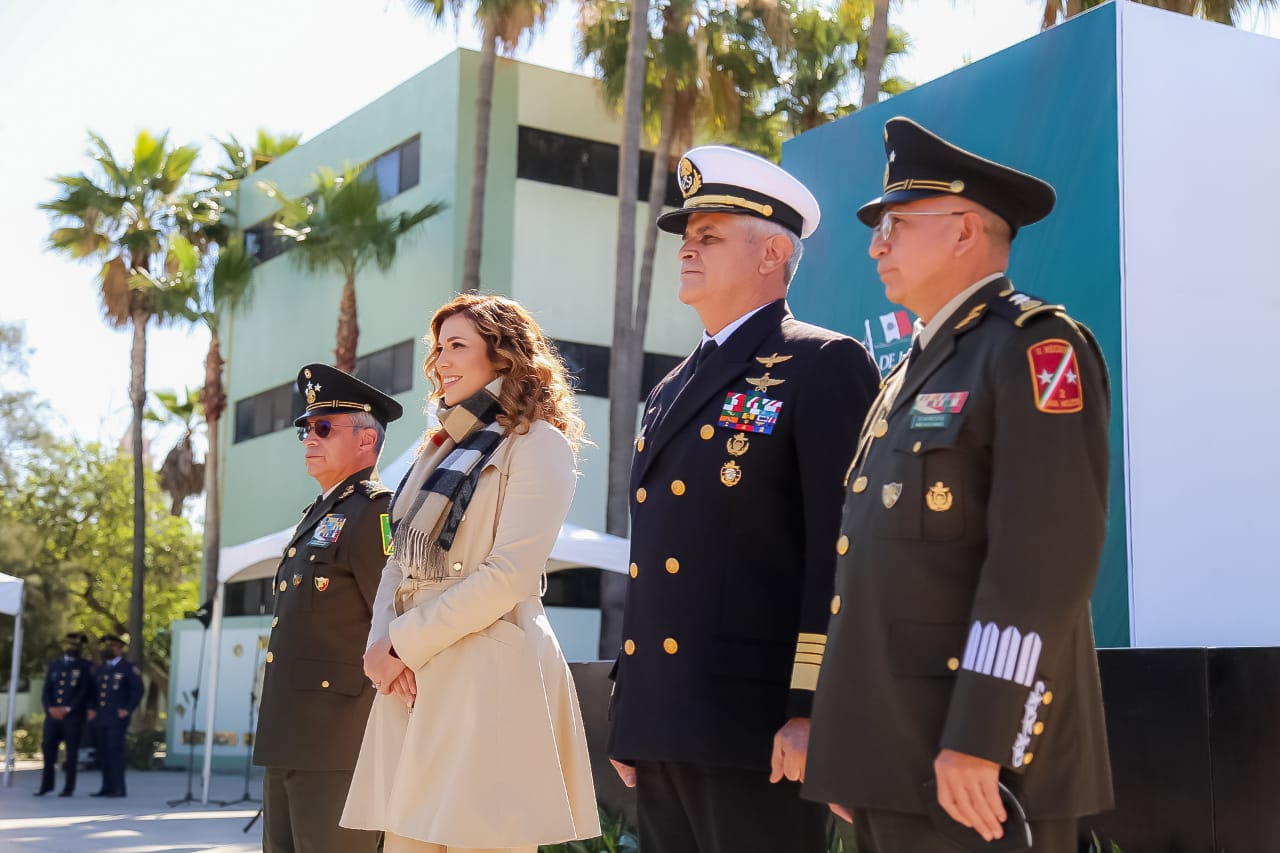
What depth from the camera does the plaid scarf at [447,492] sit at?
3.70 meters

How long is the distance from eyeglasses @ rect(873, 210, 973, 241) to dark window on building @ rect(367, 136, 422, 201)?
1953 centimetres

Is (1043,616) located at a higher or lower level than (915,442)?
lower

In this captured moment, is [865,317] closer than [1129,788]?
No

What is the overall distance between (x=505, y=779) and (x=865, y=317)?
15.9 feet

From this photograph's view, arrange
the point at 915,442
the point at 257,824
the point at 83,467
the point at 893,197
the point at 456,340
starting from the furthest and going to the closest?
the point at 83,467, the point at 257,824, the point at 456,340, the point at 893,197, the point at 915,442

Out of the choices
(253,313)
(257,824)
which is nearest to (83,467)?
(253,313)

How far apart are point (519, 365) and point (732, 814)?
1473 mm

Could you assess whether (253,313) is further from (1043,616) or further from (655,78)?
(1043,616)

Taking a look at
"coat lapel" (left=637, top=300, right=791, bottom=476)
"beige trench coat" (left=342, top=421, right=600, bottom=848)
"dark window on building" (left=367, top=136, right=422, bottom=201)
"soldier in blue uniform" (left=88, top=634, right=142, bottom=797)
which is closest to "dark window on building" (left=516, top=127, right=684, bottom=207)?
"dark window on building" (left=367, top=136, right=422, bottom=201)

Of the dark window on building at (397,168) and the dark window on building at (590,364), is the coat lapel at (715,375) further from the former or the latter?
the dark window on building at (397,168)

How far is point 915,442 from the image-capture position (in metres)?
2.49

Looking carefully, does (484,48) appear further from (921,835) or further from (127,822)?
(921,835)

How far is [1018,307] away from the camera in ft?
8.15

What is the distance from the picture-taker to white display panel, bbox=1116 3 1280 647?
250 inches
